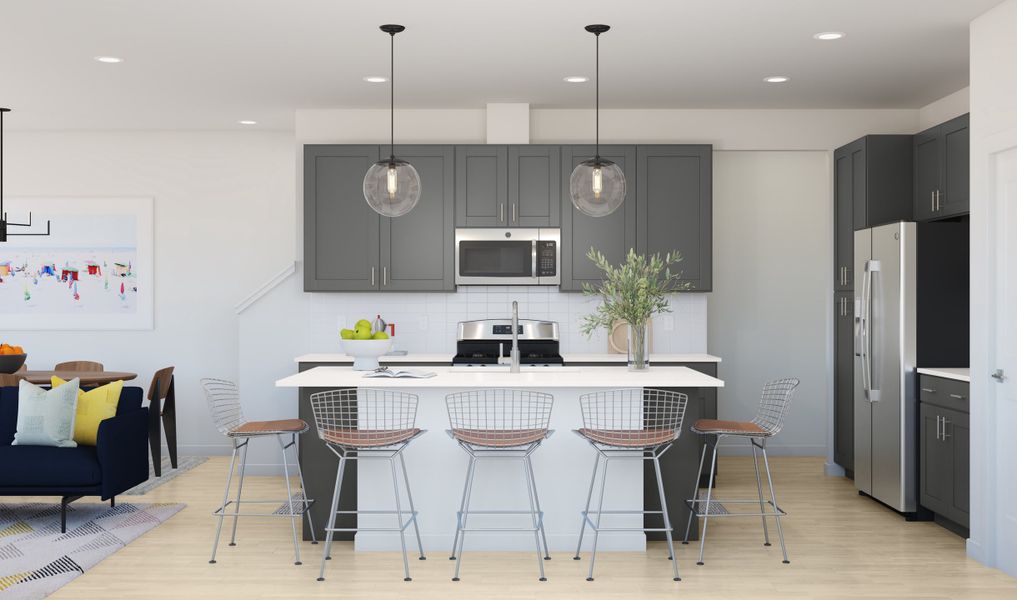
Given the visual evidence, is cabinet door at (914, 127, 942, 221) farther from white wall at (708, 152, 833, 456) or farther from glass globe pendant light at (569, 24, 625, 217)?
glass globe pendant light at (569, 24, 625, 217)

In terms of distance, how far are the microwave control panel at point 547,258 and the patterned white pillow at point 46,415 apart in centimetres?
318

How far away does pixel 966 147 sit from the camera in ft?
17.7

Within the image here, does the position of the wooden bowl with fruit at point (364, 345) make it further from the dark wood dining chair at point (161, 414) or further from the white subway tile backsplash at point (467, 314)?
the dark wood dining chair at point (161, 414)

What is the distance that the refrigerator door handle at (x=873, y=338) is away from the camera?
225 inches

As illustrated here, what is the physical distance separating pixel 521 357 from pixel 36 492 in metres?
3.21

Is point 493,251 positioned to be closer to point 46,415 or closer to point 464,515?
point 464,515

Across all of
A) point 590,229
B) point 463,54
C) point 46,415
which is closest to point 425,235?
point 590,229

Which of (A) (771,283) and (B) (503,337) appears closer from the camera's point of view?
(B) (503,337)

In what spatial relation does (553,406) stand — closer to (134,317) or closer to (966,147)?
(966,147)

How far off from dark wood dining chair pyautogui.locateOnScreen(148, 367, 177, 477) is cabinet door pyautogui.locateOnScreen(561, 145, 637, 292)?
309 centimetres

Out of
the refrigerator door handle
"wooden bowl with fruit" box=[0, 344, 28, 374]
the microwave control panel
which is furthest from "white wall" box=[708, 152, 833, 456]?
"wooden bowl with fruit" box=[0, 344, 28, 374]

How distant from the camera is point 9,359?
640 centimetres

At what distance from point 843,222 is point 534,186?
2278mm

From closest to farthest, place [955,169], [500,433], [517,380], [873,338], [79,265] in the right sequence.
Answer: [500,433], [517,380], [955,169], [873,338], [79,265]
